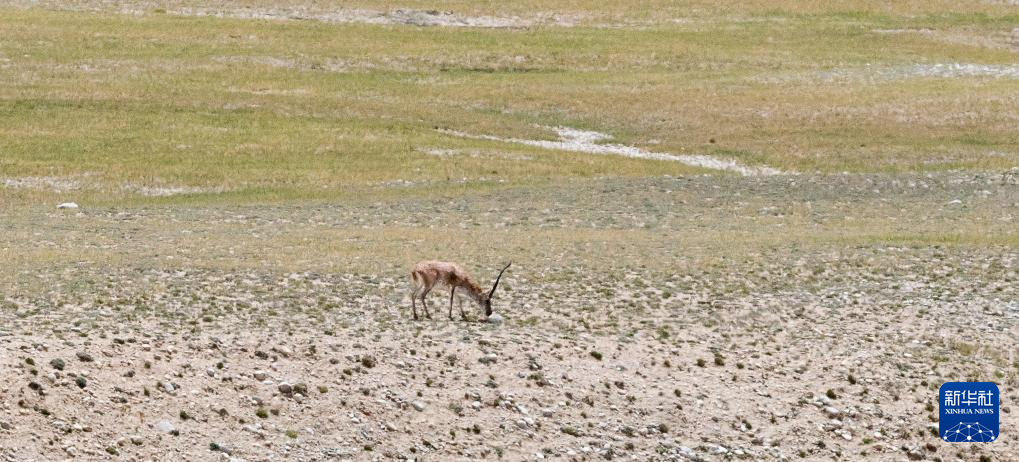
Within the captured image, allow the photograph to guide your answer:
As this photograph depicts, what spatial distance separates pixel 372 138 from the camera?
49.6 meters

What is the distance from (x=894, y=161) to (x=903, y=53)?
98.5ft

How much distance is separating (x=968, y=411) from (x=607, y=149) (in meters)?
30.9

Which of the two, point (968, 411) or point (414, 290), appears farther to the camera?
point (414, 290)

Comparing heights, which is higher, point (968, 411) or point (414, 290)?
point (414, 290)

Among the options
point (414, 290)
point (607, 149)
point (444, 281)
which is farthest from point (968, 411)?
point (607, 149)

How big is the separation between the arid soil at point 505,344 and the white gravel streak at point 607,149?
13922 millimetres

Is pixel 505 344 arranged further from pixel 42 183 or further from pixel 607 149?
Answer: pixel 607 149

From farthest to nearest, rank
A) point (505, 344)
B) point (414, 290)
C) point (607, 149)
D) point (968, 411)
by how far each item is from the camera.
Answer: point (607, 149) < point (414, 290) < point (505, 344) < point (968, 411)

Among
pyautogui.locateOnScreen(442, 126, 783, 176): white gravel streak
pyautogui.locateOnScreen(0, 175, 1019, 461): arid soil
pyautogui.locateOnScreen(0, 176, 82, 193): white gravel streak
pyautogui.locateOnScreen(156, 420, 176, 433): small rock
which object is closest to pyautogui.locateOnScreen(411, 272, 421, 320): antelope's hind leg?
pyautogui.locateOnScreen(0, 175, 1019, 461): arid soil

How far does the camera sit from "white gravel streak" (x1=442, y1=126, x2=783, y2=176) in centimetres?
4662

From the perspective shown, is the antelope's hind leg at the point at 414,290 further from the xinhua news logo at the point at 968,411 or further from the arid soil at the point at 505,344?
the xinhua news logo at the point at 968,411

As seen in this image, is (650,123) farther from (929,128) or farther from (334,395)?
(334,395)

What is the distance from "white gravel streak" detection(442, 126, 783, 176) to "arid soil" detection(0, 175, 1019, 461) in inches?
548

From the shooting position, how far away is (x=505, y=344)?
2061 cm
